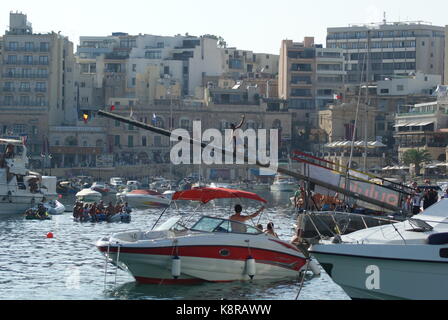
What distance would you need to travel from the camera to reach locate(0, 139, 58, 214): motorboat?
80.6 metres

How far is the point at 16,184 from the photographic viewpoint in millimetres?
81750

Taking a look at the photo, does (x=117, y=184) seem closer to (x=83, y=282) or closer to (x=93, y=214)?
(x=93, y=214)

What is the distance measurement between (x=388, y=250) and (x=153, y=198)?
6509cm

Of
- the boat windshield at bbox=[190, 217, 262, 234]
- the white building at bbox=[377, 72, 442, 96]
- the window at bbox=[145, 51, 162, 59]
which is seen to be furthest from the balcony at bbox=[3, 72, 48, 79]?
the boat windshield at bbox=[190, 217, 262, 234]

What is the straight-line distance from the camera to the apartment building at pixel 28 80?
144 metres

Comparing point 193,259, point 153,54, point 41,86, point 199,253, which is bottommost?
point 193,259

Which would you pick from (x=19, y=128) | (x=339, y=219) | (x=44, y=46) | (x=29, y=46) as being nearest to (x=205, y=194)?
(x=339, y=219)

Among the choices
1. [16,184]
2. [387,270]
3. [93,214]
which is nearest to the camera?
[387,270]

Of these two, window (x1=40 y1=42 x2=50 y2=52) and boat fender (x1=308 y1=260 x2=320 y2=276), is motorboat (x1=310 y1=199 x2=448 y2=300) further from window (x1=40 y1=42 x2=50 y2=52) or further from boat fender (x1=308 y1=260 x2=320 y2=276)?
window (x1=40 y1=42 x2=50 y2=52)

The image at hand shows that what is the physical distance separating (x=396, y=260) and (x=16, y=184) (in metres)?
54.4

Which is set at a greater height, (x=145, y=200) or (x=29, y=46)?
(x=29, y=46)

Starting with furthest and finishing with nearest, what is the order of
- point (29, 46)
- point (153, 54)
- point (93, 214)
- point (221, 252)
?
1. point (153, 54)
2. point (29, 46)
3. point (93, 214)
4. point (221, 252)

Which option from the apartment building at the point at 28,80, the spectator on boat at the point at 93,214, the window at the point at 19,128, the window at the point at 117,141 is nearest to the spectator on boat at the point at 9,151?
the spectator on boat at the point at 93,214
